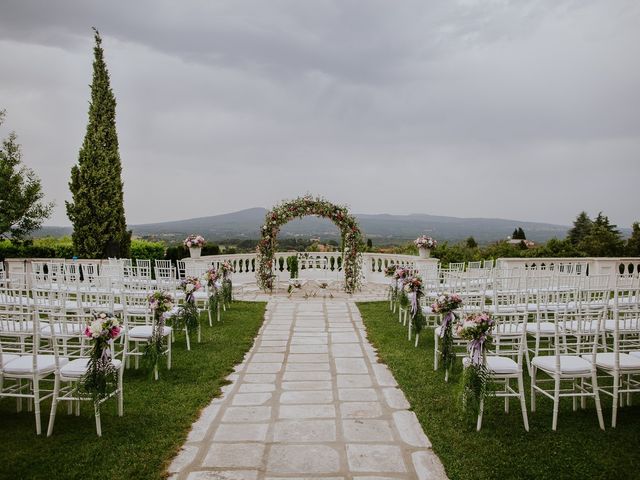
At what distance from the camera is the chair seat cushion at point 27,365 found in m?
3.70

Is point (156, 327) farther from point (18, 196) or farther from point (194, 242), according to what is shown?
point (18, 196)

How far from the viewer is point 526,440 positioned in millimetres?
3600

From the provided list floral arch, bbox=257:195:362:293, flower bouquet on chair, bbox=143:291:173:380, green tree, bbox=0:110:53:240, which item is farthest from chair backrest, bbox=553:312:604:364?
green tree, bbox=0:110:53:240

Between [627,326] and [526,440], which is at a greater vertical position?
[627,326]

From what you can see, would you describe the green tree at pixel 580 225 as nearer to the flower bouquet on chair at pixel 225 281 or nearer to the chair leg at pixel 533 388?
the flower bouquet on chair at pixel 225 281

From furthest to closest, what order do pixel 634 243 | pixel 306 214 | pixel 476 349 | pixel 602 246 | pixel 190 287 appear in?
pixel 602 246
pixel 634 243
pixel 306 214
pixel 190 287
pixel 476 349

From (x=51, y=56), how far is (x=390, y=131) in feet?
35.8

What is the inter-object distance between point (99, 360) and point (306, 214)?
32.8 ft

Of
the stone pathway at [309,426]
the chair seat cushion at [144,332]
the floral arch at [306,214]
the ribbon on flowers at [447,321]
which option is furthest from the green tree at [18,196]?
the ribbon on flowers at [447,321]

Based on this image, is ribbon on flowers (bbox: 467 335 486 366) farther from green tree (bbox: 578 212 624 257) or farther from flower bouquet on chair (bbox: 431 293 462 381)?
green tree (bbox: 578 212 624 257)

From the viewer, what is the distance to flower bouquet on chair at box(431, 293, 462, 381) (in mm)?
4957

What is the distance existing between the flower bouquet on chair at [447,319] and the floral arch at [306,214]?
7.82 m

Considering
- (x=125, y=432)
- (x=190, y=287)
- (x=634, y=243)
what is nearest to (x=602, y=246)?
(x=634, y=243)

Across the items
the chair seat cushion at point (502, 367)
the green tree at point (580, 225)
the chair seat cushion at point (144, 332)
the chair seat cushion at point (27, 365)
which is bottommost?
the chair seat cushion at point (502, 367)
